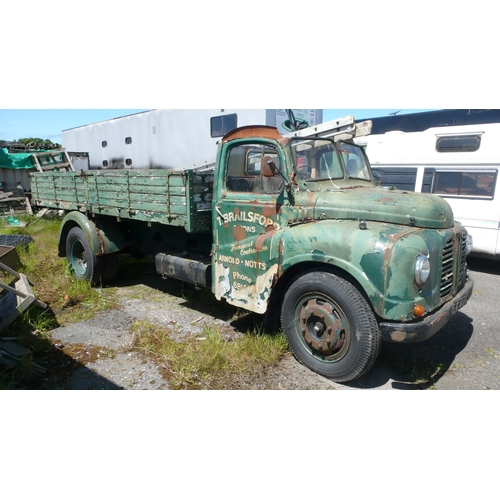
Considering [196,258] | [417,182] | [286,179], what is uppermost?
[286,179]

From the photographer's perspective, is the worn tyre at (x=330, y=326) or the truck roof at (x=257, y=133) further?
the truck roof at (x=257, y=133)

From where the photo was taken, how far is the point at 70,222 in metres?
6.71

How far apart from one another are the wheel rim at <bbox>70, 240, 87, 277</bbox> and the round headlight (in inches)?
210

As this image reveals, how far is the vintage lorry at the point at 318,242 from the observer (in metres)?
3.30

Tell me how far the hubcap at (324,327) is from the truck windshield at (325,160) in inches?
52.0

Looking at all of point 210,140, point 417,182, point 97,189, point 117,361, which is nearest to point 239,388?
point 117,361

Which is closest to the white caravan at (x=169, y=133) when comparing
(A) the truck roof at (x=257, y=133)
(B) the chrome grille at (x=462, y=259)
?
(A) the truck roof at (x=257, y=133)

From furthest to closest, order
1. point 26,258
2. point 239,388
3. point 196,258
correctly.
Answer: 1. point 26,258
2. point 196,258
3. point 239,388

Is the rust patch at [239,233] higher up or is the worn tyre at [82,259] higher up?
the rust patch at [239,233]

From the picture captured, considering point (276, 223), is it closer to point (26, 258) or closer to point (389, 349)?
point (389, 349)

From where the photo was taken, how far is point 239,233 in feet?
14.3

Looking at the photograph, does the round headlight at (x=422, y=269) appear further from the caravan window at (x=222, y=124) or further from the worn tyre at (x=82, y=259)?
the caravan window at (x=222, y=124)

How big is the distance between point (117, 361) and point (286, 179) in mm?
2512

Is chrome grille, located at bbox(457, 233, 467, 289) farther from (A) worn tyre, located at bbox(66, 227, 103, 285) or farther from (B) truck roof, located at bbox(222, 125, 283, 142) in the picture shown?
(A) worn tyre, located at bbox(66, 227, 103, 285)
